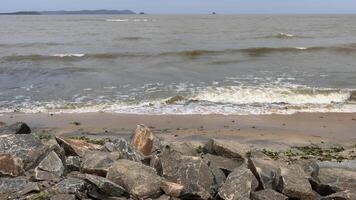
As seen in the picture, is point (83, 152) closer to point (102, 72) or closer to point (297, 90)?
point (297, 90)

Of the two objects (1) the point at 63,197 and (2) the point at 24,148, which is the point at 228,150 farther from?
(2) the point at 24,148

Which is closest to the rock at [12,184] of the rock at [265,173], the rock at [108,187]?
the rock at [108,187]

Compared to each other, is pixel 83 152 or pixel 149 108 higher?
pixel 83 152

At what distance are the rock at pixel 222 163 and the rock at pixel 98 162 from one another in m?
1.52

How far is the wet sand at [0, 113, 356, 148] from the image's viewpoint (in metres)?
11.7

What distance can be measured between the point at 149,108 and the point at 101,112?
1.56m

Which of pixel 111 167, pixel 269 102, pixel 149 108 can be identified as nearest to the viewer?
pixel 111 167

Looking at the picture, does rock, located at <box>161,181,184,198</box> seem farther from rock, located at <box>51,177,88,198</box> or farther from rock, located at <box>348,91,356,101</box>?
rock, located at <box>348,91,356,101</box>

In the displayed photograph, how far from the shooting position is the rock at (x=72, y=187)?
675 centimetres

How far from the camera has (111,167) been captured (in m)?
7.19

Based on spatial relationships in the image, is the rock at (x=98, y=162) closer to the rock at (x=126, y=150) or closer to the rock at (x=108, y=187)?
the rock at (x=126, y=150)

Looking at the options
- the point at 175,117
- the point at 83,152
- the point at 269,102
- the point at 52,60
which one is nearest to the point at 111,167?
the point at 83,152

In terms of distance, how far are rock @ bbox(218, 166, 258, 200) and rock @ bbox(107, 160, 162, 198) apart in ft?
3.11

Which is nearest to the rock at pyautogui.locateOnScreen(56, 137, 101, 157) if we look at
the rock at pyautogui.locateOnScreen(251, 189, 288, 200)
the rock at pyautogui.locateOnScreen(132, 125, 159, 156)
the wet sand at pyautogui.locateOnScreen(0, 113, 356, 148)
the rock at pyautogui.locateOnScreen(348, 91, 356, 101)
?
the rock at pyautogui.locateOnScreen(132, 125, 159, 156)
